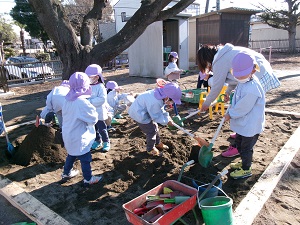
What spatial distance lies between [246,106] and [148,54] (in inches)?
394

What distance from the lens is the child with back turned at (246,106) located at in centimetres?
290

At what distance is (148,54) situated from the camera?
41.3 ft

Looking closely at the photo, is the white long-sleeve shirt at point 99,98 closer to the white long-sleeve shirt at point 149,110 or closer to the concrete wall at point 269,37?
the white long-sleeve shirt at point 149,110

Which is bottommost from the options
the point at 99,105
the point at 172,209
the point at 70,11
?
the point at 172,209

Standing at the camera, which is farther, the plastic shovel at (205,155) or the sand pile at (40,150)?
the sand pile at (40,150)

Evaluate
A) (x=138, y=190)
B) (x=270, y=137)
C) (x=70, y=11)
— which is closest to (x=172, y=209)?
(x=138, y=190)

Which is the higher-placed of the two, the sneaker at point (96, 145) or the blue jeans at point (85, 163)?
the blue jeans at point (85, 163)

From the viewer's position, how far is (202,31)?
53.6ft

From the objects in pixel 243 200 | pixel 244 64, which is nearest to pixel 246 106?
pixel 244 64

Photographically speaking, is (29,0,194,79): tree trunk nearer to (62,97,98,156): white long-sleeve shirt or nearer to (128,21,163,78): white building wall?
(62,97,98,156): white long-sleeve shirt

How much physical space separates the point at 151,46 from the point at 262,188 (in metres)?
10.3

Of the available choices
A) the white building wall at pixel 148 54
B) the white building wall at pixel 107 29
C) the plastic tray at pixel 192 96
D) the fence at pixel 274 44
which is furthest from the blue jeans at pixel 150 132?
the white building wall at pixel 107 29

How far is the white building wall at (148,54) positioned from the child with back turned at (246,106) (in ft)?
30.4

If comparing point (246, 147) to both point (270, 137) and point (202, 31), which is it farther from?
point (202, 31)
